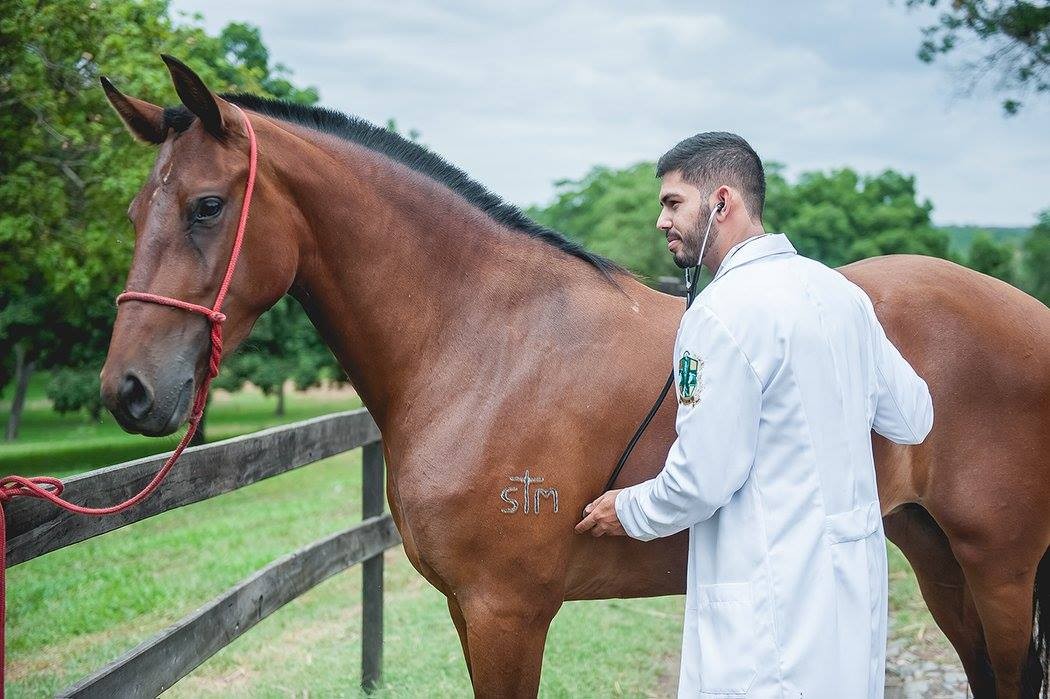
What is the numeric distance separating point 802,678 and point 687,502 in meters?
0.45

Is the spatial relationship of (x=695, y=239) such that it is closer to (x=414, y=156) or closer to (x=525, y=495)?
(x=525, y=495)

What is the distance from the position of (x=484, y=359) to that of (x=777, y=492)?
1018 mm

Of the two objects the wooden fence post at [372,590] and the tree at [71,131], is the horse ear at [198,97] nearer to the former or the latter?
the wooden fence post at [372,590]

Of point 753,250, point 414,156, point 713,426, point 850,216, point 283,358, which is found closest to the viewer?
point 713,426

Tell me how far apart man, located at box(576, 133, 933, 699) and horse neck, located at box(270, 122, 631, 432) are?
80 centimetres

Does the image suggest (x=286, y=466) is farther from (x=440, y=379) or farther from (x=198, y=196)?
(x=198, y=196)

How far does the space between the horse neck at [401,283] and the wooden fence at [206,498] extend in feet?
2.59

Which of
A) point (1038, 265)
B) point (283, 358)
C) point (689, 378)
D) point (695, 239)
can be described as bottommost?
point (283, 358)

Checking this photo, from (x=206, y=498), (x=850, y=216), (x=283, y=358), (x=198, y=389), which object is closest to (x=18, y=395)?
(x=283, y=358)

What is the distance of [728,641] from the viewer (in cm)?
192

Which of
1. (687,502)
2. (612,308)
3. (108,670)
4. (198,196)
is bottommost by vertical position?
(108,670)

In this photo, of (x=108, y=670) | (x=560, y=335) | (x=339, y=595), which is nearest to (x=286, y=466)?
(x=108, y=670)

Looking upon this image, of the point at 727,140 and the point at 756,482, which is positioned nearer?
the point at 756,482

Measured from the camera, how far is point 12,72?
9727 mm
